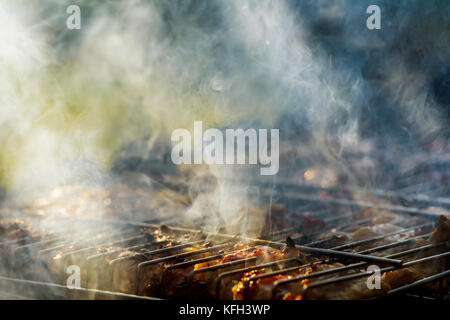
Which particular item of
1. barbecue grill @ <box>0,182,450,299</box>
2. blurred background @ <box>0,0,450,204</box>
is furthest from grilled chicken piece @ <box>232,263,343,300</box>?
blurred background @ <box>0,0,450,204</box>

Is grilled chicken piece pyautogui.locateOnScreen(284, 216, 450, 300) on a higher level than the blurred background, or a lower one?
lower

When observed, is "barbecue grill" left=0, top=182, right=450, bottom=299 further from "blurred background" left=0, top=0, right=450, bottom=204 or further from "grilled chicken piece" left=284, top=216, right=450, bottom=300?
"blurred background" left=0, top=0, right=450, bottom=204

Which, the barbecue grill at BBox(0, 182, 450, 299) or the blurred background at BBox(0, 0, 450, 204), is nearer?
the barbecue grill at BBox(0, 182, 450, 299)

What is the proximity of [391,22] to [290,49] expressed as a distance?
1.69 m

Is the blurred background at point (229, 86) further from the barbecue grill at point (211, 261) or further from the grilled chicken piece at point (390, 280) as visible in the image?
the grilled chicken piece at point (390, 280)

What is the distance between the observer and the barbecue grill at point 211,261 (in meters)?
3.02

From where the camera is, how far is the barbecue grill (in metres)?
3.02

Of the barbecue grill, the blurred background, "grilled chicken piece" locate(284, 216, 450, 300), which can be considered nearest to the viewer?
"grilled chicken piece" locate(284, 216, 450, 300)

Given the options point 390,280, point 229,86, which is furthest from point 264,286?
point 229,86

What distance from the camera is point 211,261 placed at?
360 cm

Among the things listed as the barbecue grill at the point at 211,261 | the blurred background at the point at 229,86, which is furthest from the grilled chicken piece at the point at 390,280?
the blurred background at the point at 229,86

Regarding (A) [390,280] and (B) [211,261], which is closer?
(A) [390,280]

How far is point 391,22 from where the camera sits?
6.79 meters

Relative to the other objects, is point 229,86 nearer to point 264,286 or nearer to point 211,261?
point 211,261
